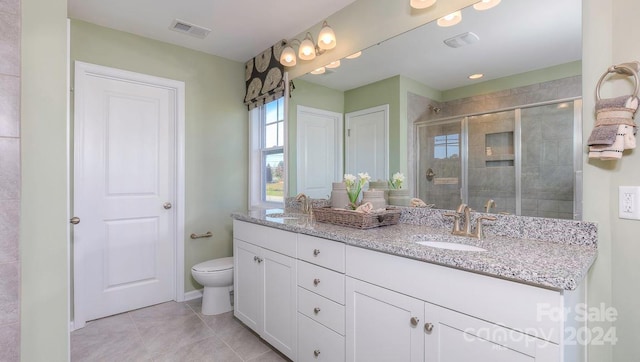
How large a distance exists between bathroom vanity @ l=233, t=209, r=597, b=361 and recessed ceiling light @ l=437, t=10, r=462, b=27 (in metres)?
1.06

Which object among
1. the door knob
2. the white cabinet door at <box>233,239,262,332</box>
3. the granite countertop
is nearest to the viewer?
the granite countertop

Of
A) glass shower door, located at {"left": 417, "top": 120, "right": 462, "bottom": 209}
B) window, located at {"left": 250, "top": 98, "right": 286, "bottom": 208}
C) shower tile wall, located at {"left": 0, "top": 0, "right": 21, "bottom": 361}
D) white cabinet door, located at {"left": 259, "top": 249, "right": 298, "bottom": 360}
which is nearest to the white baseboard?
window, located at {"left": 250, "top": 98, "right": 286, "bottom": 208}

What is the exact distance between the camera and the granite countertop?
90 centimetres

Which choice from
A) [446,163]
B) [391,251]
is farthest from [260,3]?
[391,251]

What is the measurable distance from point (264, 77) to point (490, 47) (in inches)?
81.6

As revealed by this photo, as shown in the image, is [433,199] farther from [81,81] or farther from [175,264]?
[81,81]

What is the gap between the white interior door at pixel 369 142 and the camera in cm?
205

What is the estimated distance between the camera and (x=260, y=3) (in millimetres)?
2236

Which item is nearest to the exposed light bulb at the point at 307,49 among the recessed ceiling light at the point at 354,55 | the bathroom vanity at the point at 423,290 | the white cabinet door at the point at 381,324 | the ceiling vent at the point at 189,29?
the recessed ceiling light at the point at 354,55

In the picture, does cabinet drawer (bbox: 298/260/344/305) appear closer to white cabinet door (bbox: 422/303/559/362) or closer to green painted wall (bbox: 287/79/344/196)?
white cabinet door (bbox: 422/303/559/362)

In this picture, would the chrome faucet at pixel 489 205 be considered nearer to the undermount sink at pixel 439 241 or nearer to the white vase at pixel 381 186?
the undermount sink at pixel 439 241

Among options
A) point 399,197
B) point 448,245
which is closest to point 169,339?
point 399,197

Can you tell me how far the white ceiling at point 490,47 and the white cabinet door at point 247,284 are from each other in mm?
1548

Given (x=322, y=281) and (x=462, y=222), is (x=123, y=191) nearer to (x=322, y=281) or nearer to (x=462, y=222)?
(x=322, y=281)
